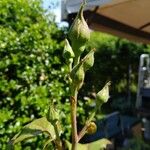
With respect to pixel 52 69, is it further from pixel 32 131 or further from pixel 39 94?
pixel 32 131

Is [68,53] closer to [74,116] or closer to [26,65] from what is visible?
[74,116]

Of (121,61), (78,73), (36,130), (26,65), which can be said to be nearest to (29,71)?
(26,65)

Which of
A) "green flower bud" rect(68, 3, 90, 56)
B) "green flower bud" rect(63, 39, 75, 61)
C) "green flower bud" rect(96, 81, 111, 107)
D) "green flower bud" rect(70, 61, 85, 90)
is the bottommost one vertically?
"green flower bud" rect(96, 81, 111, 107)

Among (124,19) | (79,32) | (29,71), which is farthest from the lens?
(124,19)

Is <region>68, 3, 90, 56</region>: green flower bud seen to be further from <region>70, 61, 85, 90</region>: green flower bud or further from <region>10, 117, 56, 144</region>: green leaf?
<region>10, 117, 56, 144</region>: green leaf

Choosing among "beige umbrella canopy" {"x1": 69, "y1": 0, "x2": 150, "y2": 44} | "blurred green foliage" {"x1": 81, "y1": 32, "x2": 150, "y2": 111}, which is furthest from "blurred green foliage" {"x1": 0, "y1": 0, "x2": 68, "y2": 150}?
"blurred green foliage" {"x1": 81, "y1": 32, "x2": 150, "y2": 111}

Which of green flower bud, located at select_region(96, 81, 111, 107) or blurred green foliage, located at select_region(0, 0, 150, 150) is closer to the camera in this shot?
green flower bud, located at select_region(96, 81, 111, 107)
